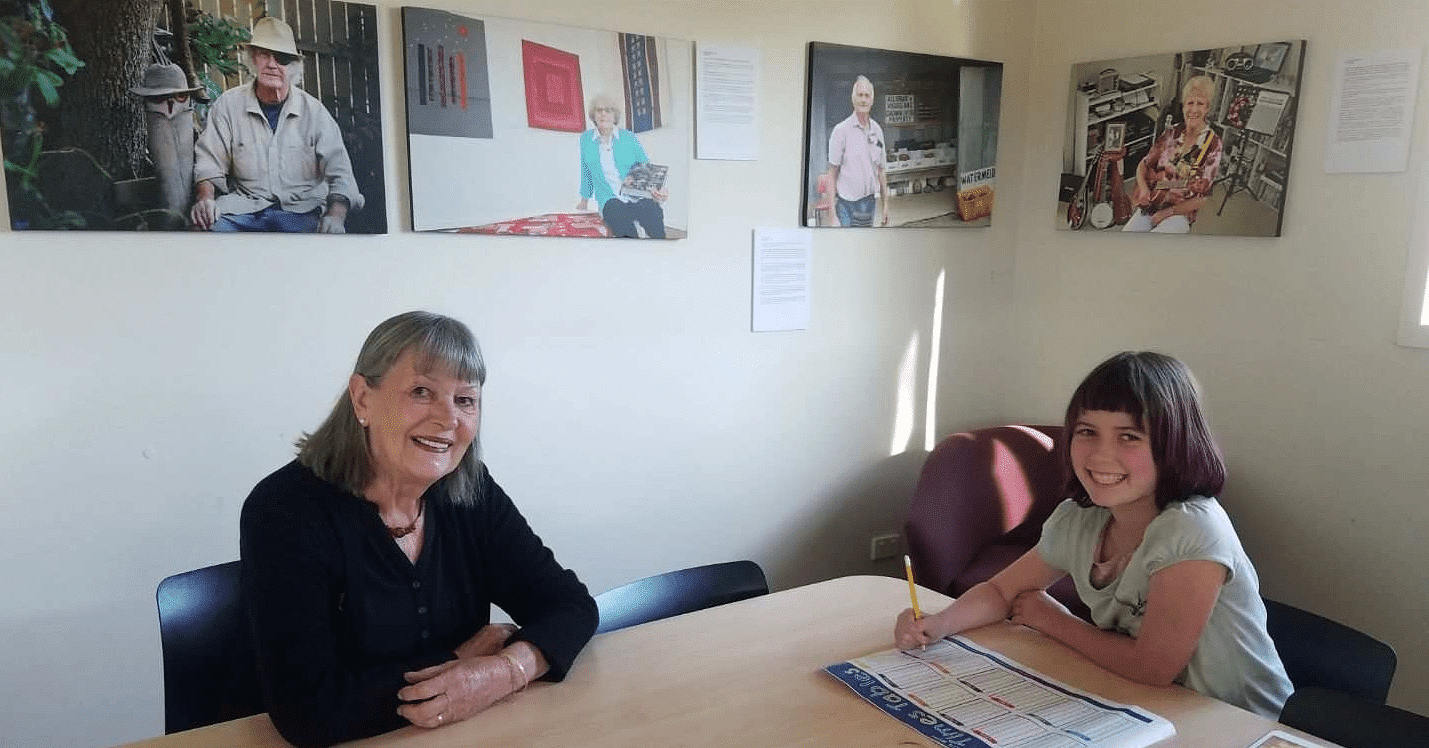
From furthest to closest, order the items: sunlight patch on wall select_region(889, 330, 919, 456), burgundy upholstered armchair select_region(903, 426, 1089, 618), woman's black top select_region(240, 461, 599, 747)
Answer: sunlight patch on wall select_region(889, 330, 919, 456) < burgundy upholstered armchair select_region(903, 426, 1089, 618) < woman's black top select_region(240, 461, 599, 747)

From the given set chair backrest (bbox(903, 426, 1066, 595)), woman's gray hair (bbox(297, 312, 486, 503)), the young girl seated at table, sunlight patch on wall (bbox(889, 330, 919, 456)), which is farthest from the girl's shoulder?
sunlight patch on wall (bbox(889, 330, 919, 456))

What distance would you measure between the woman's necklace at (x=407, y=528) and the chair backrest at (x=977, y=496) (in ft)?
5.68

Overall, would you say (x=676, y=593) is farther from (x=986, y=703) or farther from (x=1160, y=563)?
(x=1160, y=563)

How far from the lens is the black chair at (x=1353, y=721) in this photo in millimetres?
1321

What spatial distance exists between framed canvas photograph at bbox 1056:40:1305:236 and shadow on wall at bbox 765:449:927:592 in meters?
1.09

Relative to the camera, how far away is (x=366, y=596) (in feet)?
4.76

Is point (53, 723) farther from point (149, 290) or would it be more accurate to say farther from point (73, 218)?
point (73, 218)

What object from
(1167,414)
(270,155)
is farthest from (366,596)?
(1167,414)

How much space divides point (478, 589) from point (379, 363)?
1.43ft

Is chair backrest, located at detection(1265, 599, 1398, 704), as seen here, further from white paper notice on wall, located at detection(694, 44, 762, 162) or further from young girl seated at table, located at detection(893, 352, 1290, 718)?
white paper notice on wall, located at detection(694, 44, 762, 162)

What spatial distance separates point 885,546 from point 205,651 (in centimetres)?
234

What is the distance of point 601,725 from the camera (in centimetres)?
134

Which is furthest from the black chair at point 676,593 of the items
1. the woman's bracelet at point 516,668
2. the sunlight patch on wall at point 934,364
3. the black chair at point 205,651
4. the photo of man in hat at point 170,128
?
the sunlight patch on wall at point 934,364

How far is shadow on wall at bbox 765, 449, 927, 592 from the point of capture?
10.5 ft
